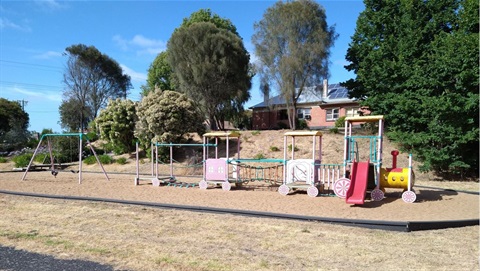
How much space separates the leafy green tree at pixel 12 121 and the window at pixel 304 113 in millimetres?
27175

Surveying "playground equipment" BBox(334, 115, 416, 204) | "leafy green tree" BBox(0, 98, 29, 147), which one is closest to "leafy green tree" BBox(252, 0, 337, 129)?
"playground equipment" BBox(334, 115, 416, 204)

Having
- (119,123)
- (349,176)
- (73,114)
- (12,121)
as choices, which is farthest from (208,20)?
(349,176)

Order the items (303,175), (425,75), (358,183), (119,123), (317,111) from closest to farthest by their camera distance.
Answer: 1. (358,183)
2. (303,175)
3. (425,75)
4. (119,123)
5. (317,111)

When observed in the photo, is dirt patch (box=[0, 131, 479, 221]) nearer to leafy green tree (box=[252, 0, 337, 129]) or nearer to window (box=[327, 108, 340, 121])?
leafy green tree (box=[252, 0, 337, 129])

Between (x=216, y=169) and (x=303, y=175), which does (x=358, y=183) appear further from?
(x=216, y=169)

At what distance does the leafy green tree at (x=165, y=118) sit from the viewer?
67.7 feet

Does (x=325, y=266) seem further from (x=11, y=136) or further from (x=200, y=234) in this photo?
(x=11, y=136)

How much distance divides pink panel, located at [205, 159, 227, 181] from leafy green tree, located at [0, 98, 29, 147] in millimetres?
26973

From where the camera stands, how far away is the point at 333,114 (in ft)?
121

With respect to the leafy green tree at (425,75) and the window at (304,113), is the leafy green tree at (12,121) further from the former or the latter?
the leafy green tree at (425,75)

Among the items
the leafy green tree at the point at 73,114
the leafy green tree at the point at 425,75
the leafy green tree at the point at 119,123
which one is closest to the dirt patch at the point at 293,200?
the leafy green tree at the point at 425,75

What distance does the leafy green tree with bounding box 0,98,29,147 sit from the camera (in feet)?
107

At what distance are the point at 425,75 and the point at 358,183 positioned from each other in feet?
32.8

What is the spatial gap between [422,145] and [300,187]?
Result: 30.5 feet
